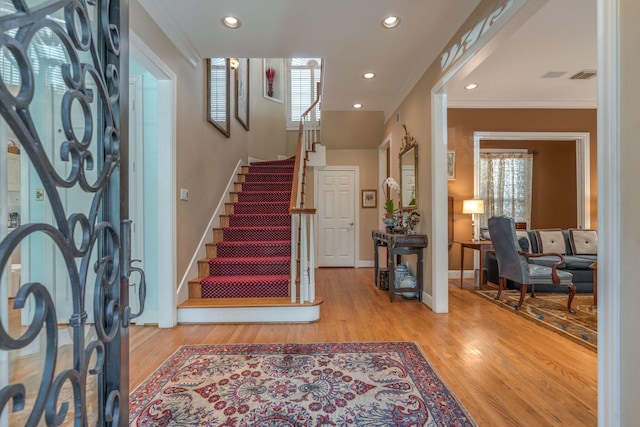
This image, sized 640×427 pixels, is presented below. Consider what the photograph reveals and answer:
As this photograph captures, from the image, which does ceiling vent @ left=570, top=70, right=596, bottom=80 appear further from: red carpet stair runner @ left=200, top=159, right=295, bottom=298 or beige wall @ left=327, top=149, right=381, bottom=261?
red carpet stair runner @ left=200, top=159, right=295, bottom=298

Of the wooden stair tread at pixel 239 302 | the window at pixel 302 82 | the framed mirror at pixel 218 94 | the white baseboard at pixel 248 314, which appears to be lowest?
the white baseboard at pixel 248 314

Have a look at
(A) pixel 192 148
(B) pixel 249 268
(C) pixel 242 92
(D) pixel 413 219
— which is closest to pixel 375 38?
(D) pixel 413 219

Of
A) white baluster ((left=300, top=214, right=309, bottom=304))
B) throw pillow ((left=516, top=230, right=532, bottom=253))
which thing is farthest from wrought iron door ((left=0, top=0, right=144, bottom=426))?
throw pillow ((left=516, top=230, right=532, bottom=253))

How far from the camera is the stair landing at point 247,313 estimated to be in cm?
280

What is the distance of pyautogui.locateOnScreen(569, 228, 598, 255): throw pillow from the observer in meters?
4.38

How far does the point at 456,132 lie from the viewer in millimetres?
5039

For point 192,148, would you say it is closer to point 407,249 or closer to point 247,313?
point 247,313

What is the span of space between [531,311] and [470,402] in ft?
6.89

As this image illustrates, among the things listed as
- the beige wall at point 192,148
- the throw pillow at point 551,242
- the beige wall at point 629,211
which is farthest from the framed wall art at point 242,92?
the throw pillow at point 551,242

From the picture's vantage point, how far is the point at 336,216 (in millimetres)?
6008

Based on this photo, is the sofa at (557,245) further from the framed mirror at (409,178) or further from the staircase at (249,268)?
the staircase at (249,268)

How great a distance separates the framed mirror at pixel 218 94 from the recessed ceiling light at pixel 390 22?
224 centimetres

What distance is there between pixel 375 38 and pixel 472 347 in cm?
289

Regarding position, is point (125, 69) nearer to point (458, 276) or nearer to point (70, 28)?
point (70, 28)
